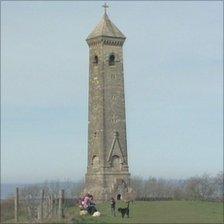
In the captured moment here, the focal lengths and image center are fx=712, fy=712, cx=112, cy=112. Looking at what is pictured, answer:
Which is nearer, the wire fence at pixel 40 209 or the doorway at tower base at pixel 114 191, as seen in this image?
the wire fence at pixel 40 209

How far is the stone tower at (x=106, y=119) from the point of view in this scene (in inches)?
2461

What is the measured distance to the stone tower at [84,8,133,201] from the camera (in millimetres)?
62500

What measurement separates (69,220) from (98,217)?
5246 mm

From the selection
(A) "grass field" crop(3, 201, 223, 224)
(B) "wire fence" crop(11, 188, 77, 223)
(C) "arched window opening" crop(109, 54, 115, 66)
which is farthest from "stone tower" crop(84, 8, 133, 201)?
(B) "wire fence" crop(11, 188, 77, 223)

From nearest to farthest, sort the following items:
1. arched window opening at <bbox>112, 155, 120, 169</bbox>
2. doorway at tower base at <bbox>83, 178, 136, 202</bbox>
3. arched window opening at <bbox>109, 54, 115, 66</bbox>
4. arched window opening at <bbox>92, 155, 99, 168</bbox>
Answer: doorway at tower base at <bbox>83, 178, 136, 202</bbox> < arched window opening at <bbox>92, 155, 99, 168</bbox> < arched window opening at <bbox>112, 155, 120, 169</bbox> < arched window opening at <bbox>109, 54, 115, 66</bbox>

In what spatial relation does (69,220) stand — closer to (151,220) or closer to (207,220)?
(151,220)

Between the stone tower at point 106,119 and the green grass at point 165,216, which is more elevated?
the stone tower at point 106,119

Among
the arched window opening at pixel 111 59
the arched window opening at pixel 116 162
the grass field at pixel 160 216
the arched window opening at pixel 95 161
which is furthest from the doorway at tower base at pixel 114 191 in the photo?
the grass field at pixel 160 216

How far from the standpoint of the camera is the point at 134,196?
6194 cm

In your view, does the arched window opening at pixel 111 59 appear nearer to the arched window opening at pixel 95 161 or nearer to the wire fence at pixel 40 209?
the arched window opening at pixel 95 161

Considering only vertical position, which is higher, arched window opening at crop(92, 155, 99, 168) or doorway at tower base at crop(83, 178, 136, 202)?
arched window opening at crop(92, 155, 99, 168)

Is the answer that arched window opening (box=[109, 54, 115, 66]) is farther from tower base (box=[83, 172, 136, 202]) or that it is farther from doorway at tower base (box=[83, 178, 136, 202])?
doorway at tower base (box=[83, 178, 136, 202])

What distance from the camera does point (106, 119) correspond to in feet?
207

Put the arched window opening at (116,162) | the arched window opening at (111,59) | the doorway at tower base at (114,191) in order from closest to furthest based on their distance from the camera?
the doorway at tower base at (114,191)
the arched window opening at (116,162)
the arched window opening at (111,59)
